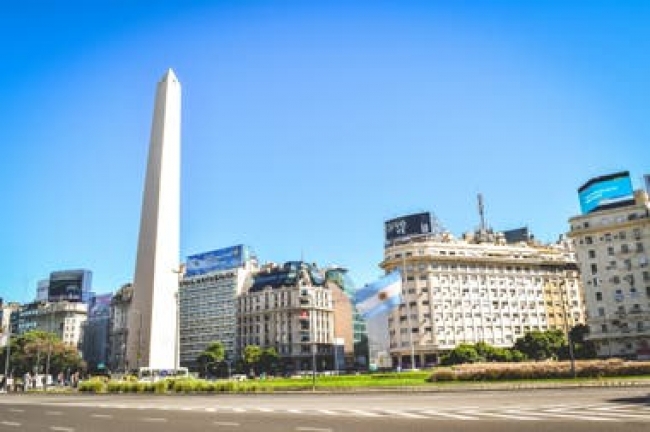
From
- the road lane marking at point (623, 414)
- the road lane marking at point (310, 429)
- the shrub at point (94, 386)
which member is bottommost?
the shrub at point (94, 386)

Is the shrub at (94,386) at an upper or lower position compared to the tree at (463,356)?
lower

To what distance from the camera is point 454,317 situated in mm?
89500

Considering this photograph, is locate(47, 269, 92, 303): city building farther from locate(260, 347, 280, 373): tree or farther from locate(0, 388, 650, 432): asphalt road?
locate(0, 388, 650, 432): asphalt road

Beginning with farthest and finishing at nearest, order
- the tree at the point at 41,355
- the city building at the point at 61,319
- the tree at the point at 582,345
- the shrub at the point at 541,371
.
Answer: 1. the city building at the point at 61,319
2. the tree at the point at 41,355
3. the tree at the point at 582,345
4. the shrub at the point at 541,371

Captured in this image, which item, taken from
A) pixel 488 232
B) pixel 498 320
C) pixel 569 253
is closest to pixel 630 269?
pixel 498 320

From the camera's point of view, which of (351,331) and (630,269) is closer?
(630,269)

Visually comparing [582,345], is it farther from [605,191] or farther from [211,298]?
[211,298]

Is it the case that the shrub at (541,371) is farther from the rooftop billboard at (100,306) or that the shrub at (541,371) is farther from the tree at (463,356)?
the rooftop billboard at (100,306)

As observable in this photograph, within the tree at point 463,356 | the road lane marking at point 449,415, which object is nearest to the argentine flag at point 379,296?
the road lane marking at point 449,415

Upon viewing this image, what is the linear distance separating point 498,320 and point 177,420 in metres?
85.1

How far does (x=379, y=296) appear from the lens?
129 feet

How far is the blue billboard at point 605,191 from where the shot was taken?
70625 mm

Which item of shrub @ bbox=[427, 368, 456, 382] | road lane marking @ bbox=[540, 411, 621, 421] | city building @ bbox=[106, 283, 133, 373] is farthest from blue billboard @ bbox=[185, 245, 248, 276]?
road lane marking @ bbox=[540, 411, 621, 421]

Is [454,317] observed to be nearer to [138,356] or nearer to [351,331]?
[351,331]
